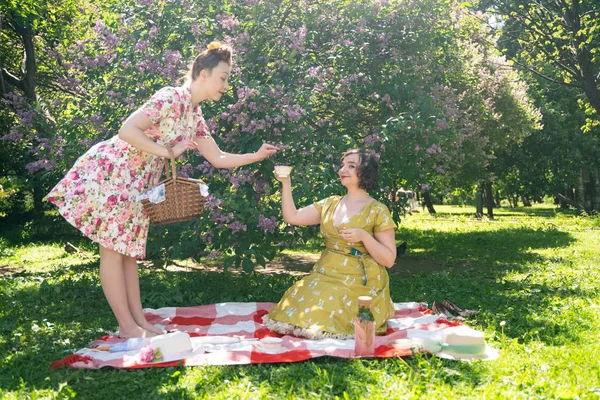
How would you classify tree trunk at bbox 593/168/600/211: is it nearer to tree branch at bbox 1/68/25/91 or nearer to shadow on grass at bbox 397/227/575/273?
shadow on grass at bbox 397/227/575/273

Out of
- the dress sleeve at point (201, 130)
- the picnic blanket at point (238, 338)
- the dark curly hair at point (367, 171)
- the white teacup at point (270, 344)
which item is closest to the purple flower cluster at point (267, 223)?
the picnic blanket at point (238, 338)

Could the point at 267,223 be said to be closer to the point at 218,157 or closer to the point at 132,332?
the point at 218,157

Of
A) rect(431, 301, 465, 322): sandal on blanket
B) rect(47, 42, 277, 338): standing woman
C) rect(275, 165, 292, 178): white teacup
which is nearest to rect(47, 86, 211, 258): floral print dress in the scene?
rect(47, 42, 277, 338): standing woman

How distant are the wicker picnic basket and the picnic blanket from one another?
2.64ft

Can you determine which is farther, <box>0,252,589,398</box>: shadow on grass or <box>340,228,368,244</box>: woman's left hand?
<box>340,228,368,244</box>: woman's left hand

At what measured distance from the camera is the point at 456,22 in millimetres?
8109

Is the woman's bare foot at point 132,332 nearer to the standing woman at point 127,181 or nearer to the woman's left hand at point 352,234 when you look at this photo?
the standing woman at point 127,181

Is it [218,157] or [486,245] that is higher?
[218,157]

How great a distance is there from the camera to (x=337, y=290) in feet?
14.0

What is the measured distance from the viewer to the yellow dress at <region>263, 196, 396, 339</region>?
415cm

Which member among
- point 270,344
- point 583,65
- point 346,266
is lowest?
point 270,344

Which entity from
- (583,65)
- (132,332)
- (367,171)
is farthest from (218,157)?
(583,65)

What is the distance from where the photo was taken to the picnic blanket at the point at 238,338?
11.4 feet

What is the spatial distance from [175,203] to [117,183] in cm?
48
